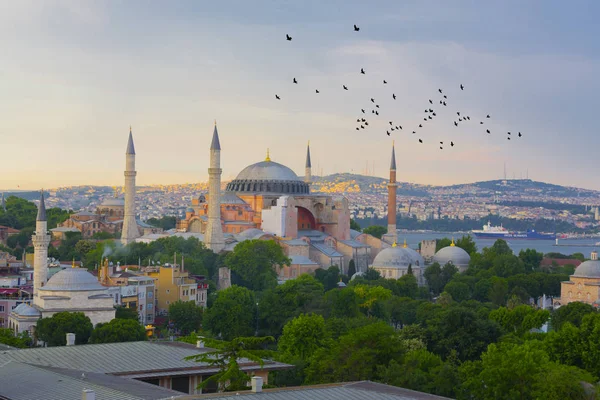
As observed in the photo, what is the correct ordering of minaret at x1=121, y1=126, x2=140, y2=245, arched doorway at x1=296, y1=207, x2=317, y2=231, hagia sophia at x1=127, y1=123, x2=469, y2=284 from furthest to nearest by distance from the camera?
1. arched doorway at x1=296, y1=207, x2=317, y2=231
2. minaret at x1=121, y1=126, x2=140, y2=245
3. hagia sophia at x1=127, y1=123, x2=469, y2=284

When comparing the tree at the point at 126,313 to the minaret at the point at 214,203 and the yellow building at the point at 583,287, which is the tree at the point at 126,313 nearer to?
the minaret at the point at 214,203

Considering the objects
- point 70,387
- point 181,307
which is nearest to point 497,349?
point 70,387

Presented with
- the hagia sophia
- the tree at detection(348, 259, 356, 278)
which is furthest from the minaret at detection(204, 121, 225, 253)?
the tree at detection(348, 259, 356, 278)

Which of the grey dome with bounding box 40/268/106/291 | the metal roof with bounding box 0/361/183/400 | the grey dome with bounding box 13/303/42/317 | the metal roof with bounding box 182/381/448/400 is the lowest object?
the grey dome with bounding box 13/303/42/317

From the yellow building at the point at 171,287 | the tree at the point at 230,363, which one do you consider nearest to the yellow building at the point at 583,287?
the yellow building at the point at 171,287

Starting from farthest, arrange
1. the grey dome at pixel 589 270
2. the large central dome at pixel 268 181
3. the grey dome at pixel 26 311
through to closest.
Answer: the large central dome at pixel 268 181, the grey dome at pixel 589 270, the grey dome at pixel 26 311

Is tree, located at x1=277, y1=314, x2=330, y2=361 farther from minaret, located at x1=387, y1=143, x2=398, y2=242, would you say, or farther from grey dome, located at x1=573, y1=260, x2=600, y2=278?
minaret, located at x1=387, y1=143, x2=398, y2=242
